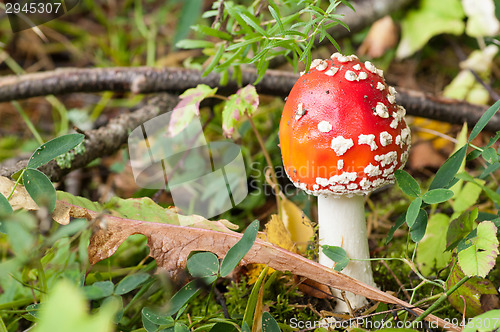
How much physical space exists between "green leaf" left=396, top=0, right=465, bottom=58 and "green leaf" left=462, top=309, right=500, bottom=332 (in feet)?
7.82

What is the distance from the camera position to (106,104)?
3291 millimetres

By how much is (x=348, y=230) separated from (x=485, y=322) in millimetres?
643

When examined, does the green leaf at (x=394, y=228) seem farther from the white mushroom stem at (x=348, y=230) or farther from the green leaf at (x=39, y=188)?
the green leaf at (x=39, y=188)

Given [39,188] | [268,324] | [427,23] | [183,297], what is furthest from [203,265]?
[427,23]

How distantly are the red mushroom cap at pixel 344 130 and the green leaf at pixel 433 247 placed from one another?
37 cm

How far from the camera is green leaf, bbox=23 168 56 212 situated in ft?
4.47

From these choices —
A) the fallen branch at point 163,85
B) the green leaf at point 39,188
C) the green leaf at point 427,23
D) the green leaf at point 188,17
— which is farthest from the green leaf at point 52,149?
the green leaf at point 427,23

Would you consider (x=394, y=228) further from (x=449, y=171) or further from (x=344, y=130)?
(x=344, y=130)

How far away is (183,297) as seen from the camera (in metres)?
1.33

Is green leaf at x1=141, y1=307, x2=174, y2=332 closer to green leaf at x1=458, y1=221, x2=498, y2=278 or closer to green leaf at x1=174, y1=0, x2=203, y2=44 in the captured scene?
green leaf at x1=458, y1=221, x2=498, y2=278

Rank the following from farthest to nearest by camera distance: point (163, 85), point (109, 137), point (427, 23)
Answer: point (427, 23), point (163, 85), point (109, 137)

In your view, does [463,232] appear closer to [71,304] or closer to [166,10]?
[71,304]

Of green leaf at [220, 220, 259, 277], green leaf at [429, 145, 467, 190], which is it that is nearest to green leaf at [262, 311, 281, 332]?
green leaf at [220, 220, 259, 277]

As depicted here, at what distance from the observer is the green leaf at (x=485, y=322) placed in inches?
40.2
